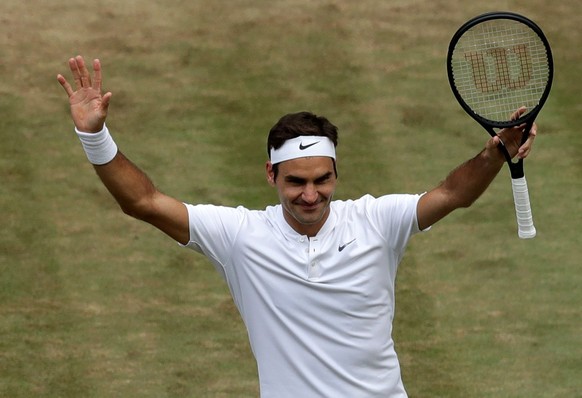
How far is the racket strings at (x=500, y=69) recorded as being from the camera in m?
10.4

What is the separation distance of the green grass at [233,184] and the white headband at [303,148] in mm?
4019

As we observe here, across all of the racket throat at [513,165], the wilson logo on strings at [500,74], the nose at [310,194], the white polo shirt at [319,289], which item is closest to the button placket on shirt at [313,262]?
the white polo shirt at [319,289]

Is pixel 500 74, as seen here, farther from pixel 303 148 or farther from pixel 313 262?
pixel 313 262

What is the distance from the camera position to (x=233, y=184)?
12492mm

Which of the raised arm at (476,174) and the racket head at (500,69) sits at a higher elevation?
the racket head at (500,69)

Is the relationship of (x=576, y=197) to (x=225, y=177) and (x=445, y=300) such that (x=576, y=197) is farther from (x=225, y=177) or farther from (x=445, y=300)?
(x=225, y=177)

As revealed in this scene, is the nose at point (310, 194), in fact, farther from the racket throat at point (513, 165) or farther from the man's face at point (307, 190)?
the racket throat at point (513, 165)

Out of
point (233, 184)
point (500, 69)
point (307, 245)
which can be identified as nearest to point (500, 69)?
point (500, 69)

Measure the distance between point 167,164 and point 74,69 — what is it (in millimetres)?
6595

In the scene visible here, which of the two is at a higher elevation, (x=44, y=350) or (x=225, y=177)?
(x=225, y=177)

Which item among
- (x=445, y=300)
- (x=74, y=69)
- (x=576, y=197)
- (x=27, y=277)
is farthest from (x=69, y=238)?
(x=74, y=69)

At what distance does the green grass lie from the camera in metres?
10.5

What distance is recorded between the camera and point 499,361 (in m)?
10.4

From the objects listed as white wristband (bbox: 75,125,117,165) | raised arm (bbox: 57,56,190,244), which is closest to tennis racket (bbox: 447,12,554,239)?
raised arm (bbox: 57,56,190,244)
